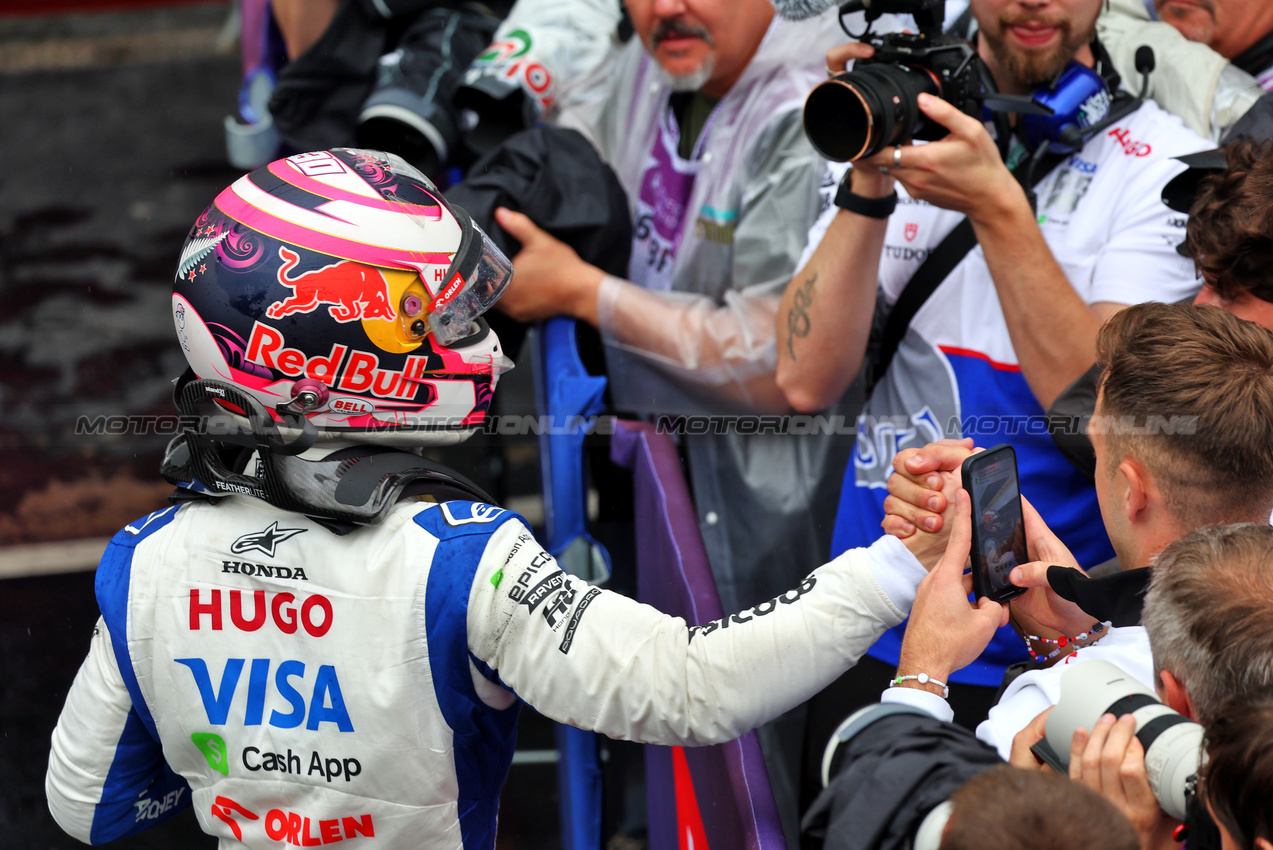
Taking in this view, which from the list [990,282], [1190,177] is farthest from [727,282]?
[1190,177]


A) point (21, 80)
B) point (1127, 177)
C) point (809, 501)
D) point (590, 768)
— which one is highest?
point (1127, 177)

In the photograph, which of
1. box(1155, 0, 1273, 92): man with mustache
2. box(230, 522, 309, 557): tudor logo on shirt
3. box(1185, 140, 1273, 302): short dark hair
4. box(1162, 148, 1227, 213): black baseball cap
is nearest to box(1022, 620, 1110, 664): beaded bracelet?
box(1185, 140, 1273, 302): short dark hair

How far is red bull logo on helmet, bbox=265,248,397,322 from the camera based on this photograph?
1518 millimetres

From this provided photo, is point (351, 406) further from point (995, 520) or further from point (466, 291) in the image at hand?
point (995, 520)

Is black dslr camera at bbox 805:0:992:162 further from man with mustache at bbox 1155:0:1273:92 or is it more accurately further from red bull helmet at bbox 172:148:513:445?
red bull helmet at bbox 172:148:513:445

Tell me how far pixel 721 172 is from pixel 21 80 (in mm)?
9731

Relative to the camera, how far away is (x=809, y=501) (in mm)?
2695

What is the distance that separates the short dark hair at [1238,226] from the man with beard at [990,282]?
0.81 feet

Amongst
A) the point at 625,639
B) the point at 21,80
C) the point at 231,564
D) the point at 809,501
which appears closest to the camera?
the point at 625,639

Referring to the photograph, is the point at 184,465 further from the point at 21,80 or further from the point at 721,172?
the point at 21,80

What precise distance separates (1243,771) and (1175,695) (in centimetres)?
22

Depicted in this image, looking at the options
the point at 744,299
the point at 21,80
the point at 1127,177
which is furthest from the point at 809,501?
the point at 21,80

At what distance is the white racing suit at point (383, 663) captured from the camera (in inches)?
56.5

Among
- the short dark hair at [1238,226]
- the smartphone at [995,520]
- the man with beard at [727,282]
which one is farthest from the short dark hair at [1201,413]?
the man with beard at [727,282]
